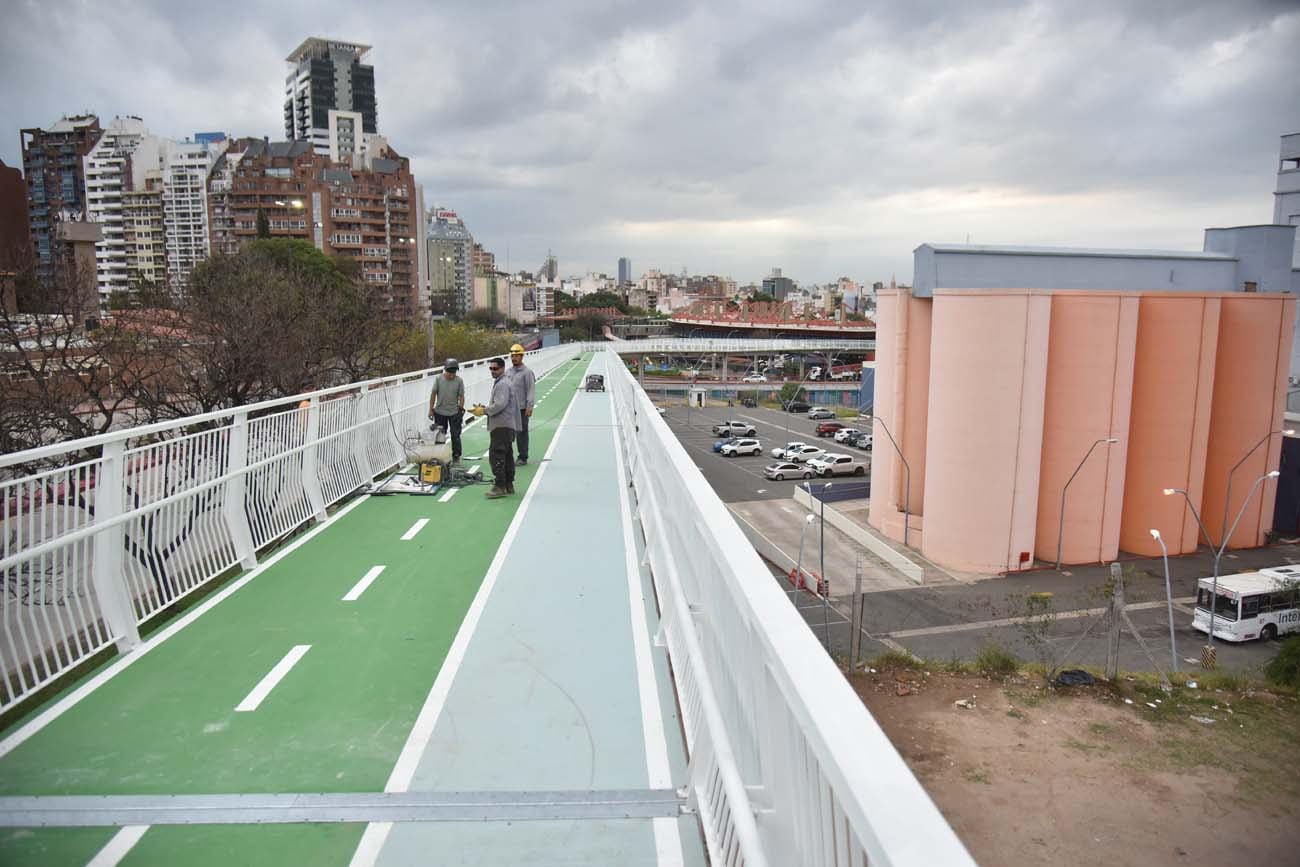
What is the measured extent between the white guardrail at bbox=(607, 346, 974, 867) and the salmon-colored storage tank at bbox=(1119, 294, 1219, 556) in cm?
4147

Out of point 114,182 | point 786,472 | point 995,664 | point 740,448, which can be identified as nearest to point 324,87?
point 114,182

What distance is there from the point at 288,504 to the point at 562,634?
4429mm

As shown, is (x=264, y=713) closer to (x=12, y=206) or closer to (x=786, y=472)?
(x=786, y=472)

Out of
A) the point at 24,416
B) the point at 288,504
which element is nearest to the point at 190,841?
the point at 288,504

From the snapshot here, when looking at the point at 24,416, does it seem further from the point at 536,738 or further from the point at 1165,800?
the point at 1165,800

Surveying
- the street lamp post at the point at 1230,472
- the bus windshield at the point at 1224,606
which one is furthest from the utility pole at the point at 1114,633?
the street lamp post at the point at 1230,472

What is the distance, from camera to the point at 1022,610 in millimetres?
33250

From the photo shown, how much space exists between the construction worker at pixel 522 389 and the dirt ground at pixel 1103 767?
554 inches

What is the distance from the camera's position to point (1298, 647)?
2675cm

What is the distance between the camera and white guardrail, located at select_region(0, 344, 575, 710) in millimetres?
4766

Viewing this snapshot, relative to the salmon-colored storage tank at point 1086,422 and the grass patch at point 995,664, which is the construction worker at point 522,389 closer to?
the grass patch at point 995,664

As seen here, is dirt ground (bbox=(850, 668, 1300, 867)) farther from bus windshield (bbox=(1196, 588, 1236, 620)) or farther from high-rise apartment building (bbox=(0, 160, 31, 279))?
high-rise apartment building (bbox=(0, 160, 31, 279))

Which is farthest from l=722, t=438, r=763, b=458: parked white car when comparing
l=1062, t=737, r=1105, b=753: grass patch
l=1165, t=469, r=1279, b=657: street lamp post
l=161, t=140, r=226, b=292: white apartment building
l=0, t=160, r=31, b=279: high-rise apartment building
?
l=161, t=140, r=226, b=292: white apartment building

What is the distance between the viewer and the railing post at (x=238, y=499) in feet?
23.6
